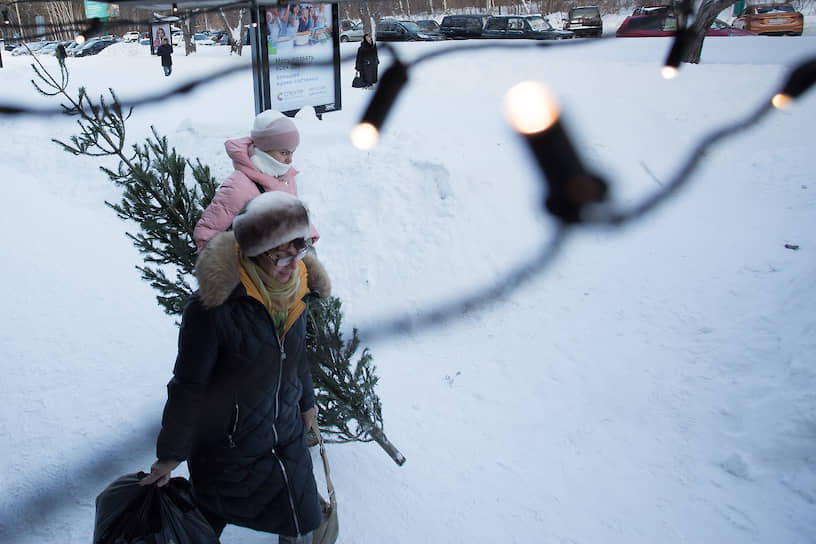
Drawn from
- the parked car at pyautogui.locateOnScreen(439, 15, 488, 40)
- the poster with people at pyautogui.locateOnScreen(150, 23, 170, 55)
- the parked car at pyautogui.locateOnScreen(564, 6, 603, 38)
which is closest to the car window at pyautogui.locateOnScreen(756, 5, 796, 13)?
the parked car at pyautogui.locateOnScreen(564, 6, 603, 38)

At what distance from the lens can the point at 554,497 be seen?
200 centimetres

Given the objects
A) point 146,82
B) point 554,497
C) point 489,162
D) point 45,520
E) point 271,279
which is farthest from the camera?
point 146,82

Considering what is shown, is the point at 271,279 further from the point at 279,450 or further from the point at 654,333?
the point at 654,333

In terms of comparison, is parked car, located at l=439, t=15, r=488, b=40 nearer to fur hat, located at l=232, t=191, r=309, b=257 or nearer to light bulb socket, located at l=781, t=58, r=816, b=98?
light bulb socket, located at l=781, t=58, r=816, b=98

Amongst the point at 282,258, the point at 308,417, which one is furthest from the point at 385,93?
the point at 282,258

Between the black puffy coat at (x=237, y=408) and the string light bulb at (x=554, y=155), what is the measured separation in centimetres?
337

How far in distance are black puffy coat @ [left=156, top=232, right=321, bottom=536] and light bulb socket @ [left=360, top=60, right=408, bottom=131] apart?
4.40 m

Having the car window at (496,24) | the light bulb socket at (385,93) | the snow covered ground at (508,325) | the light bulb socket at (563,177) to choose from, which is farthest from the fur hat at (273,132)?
the car window at (496,24)

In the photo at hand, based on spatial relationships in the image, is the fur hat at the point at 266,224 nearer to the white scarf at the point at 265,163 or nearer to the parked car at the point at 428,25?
the white scarf at the point at 265,163

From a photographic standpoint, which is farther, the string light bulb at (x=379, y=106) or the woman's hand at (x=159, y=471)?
the string light bulb at (x=379, y=106)

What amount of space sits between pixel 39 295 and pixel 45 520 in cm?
186

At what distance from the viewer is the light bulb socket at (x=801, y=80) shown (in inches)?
219

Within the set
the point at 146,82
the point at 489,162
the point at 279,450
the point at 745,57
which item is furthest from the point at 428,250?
the point at 146,82

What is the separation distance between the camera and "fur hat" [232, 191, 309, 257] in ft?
3.56
